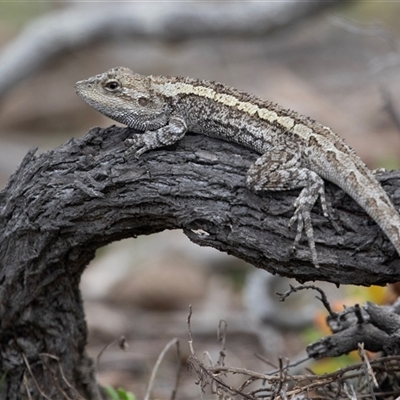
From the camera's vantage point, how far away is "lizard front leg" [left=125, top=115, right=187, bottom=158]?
4.32 m

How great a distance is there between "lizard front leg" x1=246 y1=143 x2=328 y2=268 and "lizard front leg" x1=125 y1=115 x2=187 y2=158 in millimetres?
606

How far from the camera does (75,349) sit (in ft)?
16.7

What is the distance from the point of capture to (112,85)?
485 cm

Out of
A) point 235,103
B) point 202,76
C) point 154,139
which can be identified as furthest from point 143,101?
point 202,76

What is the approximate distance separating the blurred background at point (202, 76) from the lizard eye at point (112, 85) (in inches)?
98.4

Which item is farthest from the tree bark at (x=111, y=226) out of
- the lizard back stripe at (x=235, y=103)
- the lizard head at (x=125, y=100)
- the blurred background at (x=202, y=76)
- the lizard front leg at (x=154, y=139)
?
the blurred background at (x=202, y=76)

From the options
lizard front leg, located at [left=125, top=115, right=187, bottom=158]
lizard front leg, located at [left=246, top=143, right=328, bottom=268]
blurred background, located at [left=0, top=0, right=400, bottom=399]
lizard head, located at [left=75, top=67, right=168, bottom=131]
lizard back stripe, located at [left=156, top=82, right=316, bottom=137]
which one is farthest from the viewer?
blurred background, located at [left=0, top=0, right=400, bottom=399]

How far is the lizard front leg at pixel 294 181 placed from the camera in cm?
386

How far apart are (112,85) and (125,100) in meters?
0.15

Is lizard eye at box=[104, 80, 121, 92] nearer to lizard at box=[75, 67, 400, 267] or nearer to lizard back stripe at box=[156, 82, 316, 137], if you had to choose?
lizard at box=[75, 67, 400, 267]

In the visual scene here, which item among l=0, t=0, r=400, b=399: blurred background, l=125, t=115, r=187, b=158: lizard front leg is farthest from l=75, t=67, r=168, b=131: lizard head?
l=0, t=0, r=400, b=399: blurred background

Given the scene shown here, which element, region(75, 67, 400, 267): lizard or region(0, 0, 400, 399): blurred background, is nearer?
region(75, 67, 400, 267): lizard

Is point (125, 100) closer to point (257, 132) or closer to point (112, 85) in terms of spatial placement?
point (112, 85)

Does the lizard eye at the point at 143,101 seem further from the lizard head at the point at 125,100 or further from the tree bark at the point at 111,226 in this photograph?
the tree bark at the point at 111,226
